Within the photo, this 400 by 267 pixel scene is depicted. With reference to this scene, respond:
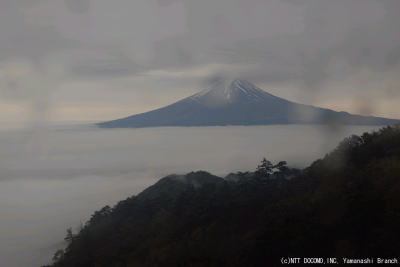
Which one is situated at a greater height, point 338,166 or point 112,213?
point 338,166

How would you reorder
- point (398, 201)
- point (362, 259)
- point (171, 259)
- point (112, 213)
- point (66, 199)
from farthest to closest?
point (66, 199) → point (112, 213) → point (171, 259) → point (398, 201) → point (362, 259)

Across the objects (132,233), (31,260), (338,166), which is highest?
(338,166)

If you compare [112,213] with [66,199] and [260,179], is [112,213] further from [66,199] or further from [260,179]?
[66,199]

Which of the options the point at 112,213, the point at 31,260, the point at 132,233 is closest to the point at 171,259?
the point at 132,233

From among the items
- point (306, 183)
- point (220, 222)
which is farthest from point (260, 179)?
point (220, 222)

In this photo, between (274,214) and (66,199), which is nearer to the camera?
(274,214)

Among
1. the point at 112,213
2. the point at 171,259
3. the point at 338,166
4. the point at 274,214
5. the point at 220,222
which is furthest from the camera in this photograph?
the point at 112,213
